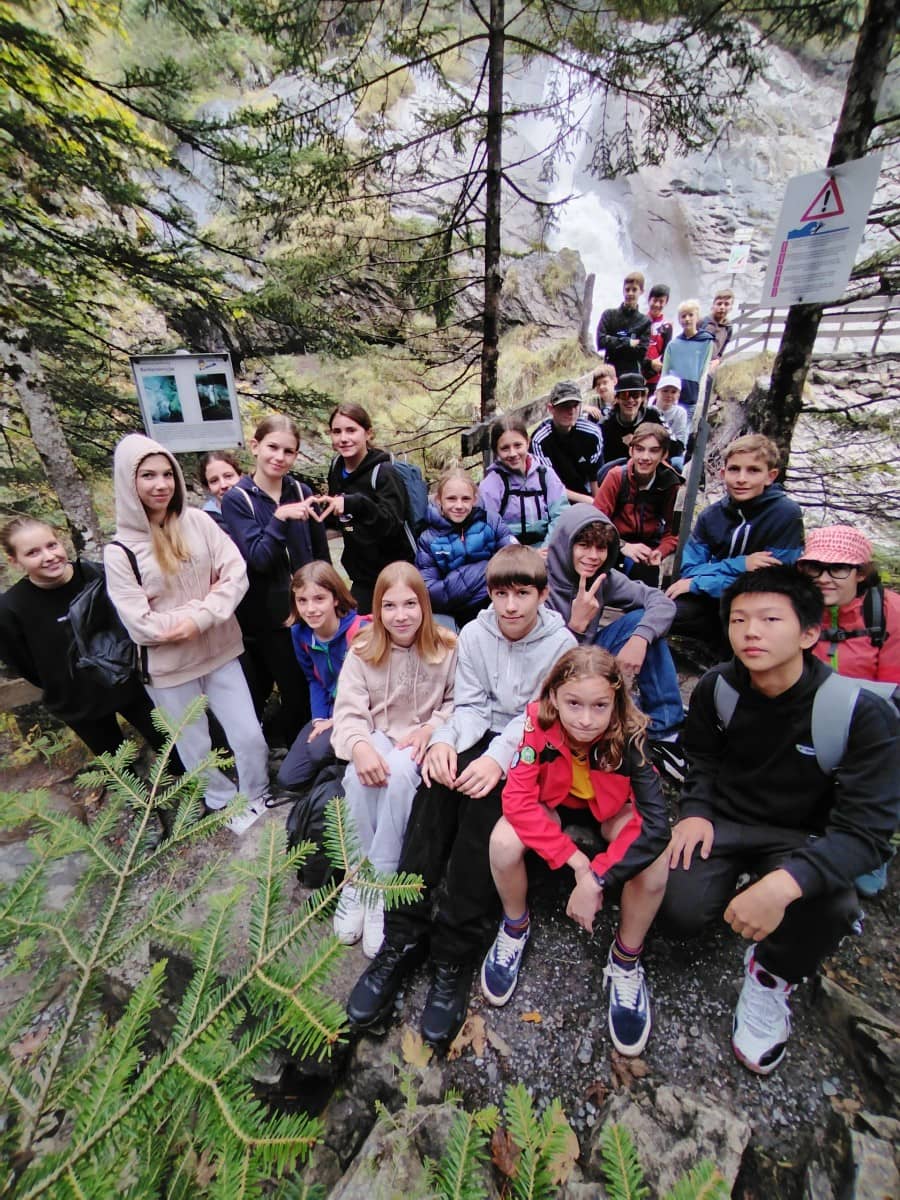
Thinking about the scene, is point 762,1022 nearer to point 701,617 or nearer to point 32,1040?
point 701,617

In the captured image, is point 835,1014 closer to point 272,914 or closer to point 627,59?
point 272,914

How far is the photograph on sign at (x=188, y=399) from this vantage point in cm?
371

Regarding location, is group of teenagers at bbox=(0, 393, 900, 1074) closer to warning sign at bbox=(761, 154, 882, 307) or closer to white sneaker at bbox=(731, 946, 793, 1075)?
white sneaker at bbox=(731, 946, 793, 1075)

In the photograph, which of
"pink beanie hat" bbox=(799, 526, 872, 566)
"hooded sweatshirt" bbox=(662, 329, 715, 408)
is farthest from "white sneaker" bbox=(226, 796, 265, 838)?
"hooded sweatshirt" bbox=(662, 329, 715, 408)

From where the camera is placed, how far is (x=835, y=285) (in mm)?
3242

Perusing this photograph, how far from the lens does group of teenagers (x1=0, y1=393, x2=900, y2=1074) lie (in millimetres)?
2047

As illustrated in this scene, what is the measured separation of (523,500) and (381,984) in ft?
10.4

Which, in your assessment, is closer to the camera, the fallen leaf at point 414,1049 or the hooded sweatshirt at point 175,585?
the fallen leaf at point 414,1049

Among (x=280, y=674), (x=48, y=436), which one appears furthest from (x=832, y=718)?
(x=48, y=436)

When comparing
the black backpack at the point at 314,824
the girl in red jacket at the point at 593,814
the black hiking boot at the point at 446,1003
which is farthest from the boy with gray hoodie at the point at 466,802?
the black backpack at the point at 314,824

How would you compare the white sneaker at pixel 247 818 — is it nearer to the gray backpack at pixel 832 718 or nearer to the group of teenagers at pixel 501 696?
the group of teenagers at pixel 501 696

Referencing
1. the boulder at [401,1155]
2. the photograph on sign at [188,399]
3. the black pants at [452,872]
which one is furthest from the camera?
the photograph on sign at [188,399]

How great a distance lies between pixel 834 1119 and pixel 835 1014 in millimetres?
361

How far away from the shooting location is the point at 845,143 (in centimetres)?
321
